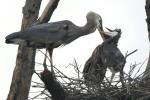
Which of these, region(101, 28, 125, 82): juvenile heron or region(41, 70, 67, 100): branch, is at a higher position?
region(101, 28, 125, 82): juvenile heron

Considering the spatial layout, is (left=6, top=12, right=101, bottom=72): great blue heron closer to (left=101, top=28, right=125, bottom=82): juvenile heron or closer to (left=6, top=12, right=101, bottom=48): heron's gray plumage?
(left=6, top=12, right=101, bottom=48): heron's gray plumage

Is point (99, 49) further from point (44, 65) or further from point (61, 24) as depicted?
→ point (44, 65)

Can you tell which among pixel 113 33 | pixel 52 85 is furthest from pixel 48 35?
pixel 52 85

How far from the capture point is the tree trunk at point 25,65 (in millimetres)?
10984

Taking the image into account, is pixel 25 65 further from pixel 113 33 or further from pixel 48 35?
pixel 113 33

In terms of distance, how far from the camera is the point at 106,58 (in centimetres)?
1150

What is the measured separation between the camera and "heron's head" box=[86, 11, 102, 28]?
11516 mm

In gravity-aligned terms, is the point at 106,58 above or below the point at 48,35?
below

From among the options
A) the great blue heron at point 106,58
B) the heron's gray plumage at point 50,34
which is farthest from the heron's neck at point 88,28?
the great blue heron at point 106,58

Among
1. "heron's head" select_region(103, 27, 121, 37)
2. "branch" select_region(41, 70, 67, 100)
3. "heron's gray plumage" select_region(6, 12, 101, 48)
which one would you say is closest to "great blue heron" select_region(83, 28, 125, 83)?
"heron's head" select_region(103, 27, 121, 37)

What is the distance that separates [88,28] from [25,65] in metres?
1.12

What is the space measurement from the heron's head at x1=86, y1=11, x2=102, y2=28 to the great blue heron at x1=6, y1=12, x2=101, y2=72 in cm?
51

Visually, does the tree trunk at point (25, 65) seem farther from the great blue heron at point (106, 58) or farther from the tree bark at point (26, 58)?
the great blue heron at point (106, 58)

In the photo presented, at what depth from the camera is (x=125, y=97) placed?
32.1 ft
